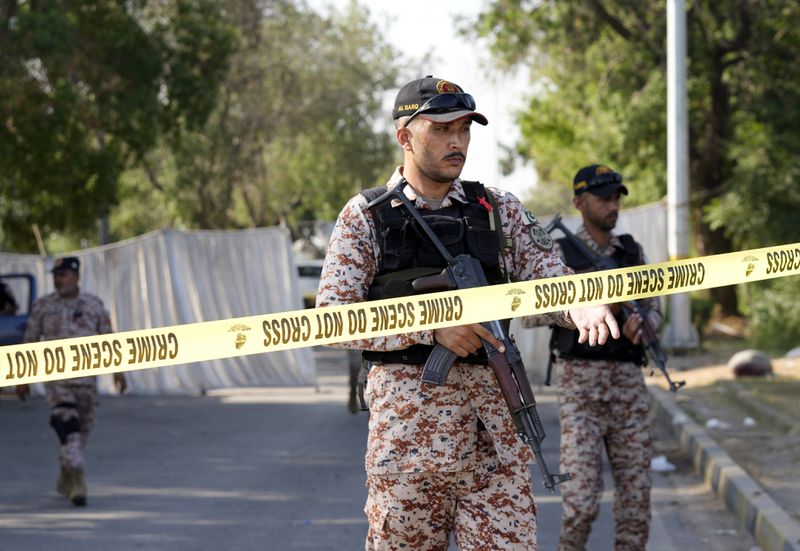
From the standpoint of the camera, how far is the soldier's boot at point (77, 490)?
8383 millimetres

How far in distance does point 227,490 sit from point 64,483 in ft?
3.75

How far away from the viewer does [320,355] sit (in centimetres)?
2603

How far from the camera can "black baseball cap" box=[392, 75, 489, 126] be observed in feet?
12.7

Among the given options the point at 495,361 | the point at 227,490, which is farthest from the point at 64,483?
the point at 495,361

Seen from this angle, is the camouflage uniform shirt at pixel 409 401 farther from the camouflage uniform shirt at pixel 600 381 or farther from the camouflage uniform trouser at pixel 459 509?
the camouflage uniform shirt at pixel 600 381

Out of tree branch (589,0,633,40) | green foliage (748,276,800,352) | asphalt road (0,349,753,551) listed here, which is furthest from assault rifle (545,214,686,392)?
tree branch (589,0,633,40)

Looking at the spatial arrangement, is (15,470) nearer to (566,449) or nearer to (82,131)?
(566,449)

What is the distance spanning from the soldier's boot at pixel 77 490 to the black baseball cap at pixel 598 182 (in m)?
4.22

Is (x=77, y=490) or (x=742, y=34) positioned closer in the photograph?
(x=77, y=490)

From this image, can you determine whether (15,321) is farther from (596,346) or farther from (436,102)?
(436,102)

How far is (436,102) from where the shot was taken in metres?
3.88

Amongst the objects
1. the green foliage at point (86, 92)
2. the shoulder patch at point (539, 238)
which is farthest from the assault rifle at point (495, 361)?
the green foliage at point (86, 92)

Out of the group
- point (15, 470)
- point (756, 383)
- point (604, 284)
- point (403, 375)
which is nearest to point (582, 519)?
point (604, 284)

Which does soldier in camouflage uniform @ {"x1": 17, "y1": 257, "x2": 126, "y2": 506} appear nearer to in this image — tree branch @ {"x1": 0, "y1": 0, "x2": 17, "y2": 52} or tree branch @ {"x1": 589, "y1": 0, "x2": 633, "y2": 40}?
tree branch @ {"x1": 0, "y1": 0, "x2": 17, "y2": 52}
